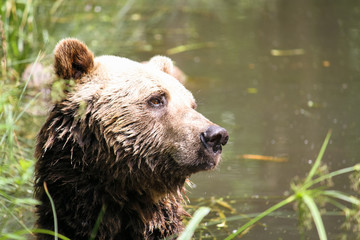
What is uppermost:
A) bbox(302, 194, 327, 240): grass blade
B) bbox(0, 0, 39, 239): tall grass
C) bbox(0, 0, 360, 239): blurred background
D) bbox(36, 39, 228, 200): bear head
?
bbox(302, 194, 327, 240): grass blade

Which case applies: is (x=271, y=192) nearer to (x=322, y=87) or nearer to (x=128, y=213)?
(x=128, y=213)

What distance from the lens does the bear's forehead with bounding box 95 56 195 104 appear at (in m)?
4.67

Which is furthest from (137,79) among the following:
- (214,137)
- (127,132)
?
(214,137)

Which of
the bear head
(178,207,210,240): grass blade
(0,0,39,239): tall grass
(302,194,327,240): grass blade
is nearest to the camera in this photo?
(302,194,327,240): grass blade

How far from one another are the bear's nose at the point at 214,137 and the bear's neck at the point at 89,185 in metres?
0.39

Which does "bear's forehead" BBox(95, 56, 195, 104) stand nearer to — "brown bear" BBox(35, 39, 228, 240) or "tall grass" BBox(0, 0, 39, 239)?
"brown bear" BBox(35, 39, 228, 240)

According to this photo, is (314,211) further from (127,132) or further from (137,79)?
(137,79)

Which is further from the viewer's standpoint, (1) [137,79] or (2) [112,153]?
(1) [137,79]

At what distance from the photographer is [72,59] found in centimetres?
473

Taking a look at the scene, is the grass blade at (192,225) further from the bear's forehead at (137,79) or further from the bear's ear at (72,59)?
the bear's ear at (72,59)

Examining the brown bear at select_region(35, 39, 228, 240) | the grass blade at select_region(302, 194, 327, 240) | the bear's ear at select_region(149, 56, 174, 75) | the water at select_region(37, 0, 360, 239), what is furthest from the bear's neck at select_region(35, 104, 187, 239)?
the grass blade at select_region(302, 194, 327, 240)

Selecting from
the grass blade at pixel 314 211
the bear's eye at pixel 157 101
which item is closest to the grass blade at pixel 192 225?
the grass blade at pixel 314 211


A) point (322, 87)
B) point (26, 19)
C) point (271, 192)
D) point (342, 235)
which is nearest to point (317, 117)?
point (322, 87)

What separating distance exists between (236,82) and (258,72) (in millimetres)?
597
